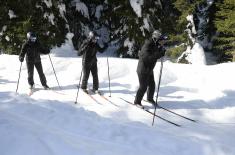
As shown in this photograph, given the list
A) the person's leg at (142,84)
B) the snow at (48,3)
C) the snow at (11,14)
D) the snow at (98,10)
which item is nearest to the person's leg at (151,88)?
the person's leg at (142,84)

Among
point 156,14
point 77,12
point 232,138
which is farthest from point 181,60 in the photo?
point 232,138

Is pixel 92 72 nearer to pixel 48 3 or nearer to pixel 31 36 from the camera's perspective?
pixel 31 36

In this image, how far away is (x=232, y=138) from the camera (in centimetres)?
918

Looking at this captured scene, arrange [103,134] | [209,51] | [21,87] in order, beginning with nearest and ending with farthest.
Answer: [103,134], [21,87], [209,51]

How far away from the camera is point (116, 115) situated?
34.6 feet

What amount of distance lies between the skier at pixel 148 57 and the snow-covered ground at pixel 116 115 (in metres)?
0.76

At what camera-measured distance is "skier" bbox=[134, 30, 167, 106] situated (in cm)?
1069

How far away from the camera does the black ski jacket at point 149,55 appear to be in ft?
35.3

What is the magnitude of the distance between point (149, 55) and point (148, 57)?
6 cm

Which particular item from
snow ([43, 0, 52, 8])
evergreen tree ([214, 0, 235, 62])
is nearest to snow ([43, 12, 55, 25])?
snow ([43, 0, 52, 8])

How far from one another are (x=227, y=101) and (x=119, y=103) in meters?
3.15

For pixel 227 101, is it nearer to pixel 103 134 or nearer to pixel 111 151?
pixel 103 134

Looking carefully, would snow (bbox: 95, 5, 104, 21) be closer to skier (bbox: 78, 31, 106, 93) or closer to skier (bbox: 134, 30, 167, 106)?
skier (bbox: 78, 31, 106, 93)

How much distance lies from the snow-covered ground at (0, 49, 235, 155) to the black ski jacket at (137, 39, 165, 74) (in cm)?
115
